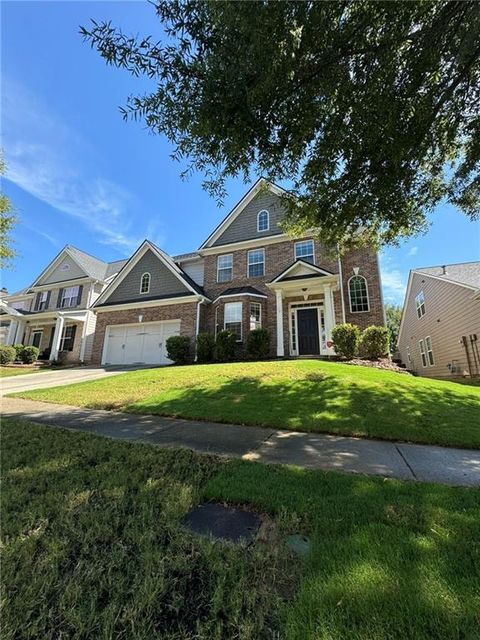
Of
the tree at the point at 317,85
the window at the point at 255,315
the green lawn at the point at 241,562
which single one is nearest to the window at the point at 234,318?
the window at the point at 255,315

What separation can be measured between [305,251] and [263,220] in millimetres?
3410

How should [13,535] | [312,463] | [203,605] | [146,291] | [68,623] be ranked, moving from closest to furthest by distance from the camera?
[68,623] → [203,605] → [13,535] → [312,463] → [146,291]

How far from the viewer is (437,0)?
4203 mm

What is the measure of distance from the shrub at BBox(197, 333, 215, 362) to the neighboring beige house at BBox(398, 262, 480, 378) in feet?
37.9

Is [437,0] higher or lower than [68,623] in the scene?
higher

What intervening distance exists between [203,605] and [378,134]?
265 inches

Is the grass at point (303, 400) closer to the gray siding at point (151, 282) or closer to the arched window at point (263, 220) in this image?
the gray siding at point (151, 282)

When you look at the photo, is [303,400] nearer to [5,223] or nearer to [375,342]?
[375,342]

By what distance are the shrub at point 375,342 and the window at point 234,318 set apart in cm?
575

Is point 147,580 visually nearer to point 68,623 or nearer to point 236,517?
point 68,623

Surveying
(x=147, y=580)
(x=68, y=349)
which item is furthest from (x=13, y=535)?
(x=68, y=349)

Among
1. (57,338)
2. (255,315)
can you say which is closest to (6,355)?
(57,338)

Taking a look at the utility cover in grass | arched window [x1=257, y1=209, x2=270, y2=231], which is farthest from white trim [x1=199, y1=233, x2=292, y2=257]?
the utility cover in grass

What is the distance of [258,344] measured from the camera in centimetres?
1399
